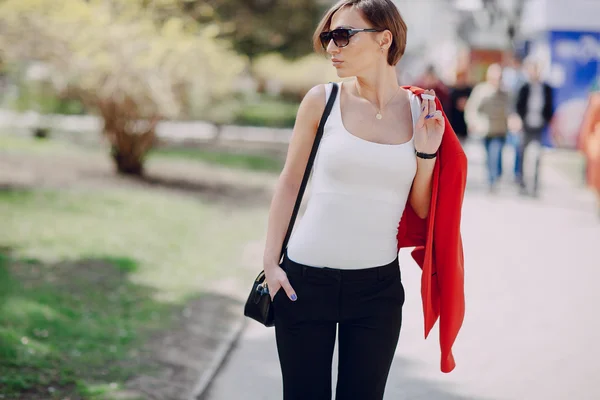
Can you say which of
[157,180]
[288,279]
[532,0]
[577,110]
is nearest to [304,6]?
[532,0]

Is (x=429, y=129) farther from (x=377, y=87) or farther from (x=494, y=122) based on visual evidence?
(x=494, y=122)


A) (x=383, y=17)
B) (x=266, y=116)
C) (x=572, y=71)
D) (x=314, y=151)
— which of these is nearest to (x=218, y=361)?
(x=314, y=151)

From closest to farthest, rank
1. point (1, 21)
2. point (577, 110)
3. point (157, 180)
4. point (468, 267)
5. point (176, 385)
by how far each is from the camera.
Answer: point (176, 385) < point (468, 267) < point (1, 21) < point (157, 180) < point (577, 110)

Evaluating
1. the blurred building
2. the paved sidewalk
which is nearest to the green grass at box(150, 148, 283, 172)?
the blurred building

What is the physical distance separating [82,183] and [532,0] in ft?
43.9

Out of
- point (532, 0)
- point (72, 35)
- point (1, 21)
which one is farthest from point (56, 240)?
point (532, 0)

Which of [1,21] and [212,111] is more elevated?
[1,21]

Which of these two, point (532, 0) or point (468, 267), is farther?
point (532, 0)

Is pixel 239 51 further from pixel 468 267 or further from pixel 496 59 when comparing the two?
pixel 468 267

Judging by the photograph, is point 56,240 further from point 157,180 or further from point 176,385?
point 157,180

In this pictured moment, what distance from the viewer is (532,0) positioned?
21141mm

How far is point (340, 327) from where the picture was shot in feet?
9.21

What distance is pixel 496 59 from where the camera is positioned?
3133 centimetres

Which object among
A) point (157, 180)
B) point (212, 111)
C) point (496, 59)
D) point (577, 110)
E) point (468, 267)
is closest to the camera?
point (468, 267)
